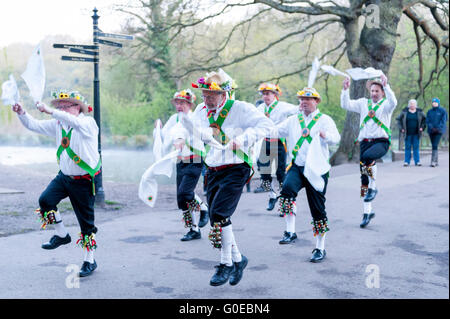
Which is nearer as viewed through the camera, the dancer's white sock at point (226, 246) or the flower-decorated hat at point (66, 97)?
the dancer's white sock at point (226, 246)

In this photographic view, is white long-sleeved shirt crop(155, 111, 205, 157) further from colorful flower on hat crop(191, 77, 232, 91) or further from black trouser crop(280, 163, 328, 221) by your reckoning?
colorful flower on hat crop(191, 77, 232, 91)

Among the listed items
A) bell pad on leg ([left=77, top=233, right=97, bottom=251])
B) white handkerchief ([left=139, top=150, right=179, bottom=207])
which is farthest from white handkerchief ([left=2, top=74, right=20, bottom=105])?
bell pad on leg ([left=77, top=233, right=97, bottom=251])

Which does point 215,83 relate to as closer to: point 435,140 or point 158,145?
point 158,145

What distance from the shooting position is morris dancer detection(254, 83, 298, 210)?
9.01 meters

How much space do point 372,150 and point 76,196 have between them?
Result: 4463mm

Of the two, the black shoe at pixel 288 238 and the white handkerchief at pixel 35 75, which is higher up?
the white handkerchief at pixel 35 75

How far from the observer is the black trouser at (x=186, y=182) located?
6.87m

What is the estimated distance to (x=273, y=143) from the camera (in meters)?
9.68

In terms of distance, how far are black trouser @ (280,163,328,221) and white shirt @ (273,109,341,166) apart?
0.13m

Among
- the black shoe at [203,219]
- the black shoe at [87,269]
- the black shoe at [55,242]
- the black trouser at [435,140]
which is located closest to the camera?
the black shoe at [87,269]

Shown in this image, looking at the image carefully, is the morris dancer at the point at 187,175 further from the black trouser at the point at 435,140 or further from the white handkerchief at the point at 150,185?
the black trouser at the point at 435,140

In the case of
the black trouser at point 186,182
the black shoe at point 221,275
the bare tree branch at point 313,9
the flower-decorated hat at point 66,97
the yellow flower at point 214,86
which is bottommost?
the black shoe at point 221,275

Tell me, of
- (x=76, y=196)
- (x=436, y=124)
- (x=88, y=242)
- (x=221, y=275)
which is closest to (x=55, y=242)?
(x=88, y=242)

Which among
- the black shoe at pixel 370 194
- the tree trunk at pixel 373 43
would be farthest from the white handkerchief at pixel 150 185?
the tree trunk at pixel 373 43
